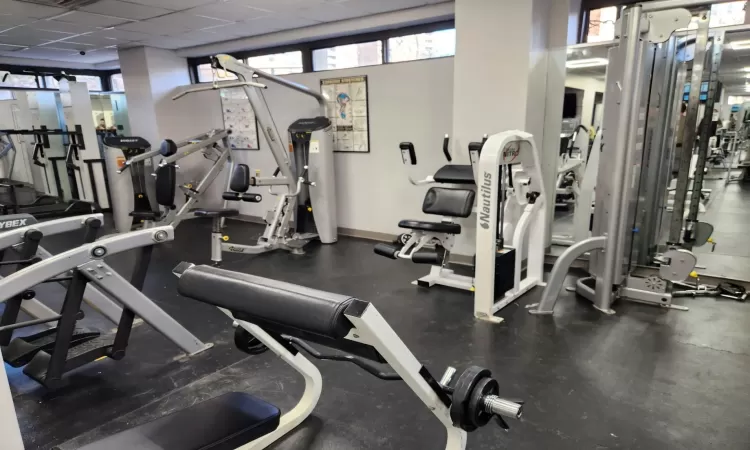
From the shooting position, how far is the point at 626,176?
295 cm

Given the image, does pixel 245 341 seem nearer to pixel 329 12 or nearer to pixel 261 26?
pixel 329 12

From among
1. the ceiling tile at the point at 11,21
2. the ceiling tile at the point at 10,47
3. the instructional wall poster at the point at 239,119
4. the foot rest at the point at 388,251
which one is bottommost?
the foot rest at the point at 388,251

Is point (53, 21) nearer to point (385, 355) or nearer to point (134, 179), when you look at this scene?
point (134, 179)

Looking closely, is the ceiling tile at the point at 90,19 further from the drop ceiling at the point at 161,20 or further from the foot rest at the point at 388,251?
the foot rest at the point at 388,251

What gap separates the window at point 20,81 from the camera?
768cm

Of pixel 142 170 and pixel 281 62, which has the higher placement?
pixel 281 62

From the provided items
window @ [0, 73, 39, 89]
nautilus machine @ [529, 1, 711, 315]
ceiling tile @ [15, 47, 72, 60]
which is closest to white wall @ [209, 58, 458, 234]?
nautilus machine @ [529, 1, 711, 315]

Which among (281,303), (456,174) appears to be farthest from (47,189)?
(281,303)

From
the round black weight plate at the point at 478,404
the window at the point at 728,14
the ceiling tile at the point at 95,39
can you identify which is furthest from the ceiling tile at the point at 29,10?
the window at the point at 728,14

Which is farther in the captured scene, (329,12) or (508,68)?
(329,12)

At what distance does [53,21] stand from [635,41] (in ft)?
18.5

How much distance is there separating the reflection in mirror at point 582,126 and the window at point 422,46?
126 cm

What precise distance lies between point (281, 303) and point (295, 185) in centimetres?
402

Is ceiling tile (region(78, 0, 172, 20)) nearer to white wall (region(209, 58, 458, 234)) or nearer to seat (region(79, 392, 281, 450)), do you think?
white wall (region(209, 58, 458, 234))
